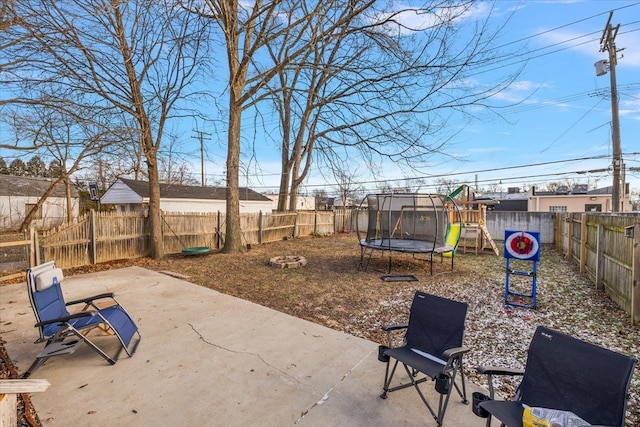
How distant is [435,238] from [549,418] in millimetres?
5641

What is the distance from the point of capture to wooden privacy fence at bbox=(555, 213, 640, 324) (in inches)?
157

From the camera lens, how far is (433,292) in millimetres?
5715

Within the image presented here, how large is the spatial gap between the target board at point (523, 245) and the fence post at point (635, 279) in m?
1.06

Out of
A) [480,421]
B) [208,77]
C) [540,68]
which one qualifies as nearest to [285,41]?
[208,77]

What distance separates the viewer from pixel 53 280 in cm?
313

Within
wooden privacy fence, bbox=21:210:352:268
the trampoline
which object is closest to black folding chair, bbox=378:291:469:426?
the trampoline

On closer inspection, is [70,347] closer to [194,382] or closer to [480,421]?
[194,382]

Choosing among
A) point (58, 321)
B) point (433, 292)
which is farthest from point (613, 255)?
point (58, 321)

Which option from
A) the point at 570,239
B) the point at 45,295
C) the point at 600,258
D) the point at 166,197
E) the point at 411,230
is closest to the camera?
the point at 45,295

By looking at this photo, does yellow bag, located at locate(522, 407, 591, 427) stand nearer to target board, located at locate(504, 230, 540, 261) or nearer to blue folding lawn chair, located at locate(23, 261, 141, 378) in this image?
blue folding lawn chair, located at locate(23, 261, 141, 378)

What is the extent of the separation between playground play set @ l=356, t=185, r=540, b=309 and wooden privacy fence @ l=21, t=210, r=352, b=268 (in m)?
4.80

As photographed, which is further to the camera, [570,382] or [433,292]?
[433,292]

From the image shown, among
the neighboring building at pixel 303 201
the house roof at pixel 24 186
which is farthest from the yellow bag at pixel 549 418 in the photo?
the neighboring building at pixel 303 201

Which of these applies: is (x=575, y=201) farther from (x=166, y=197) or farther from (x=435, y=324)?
(x=166, y=197)
